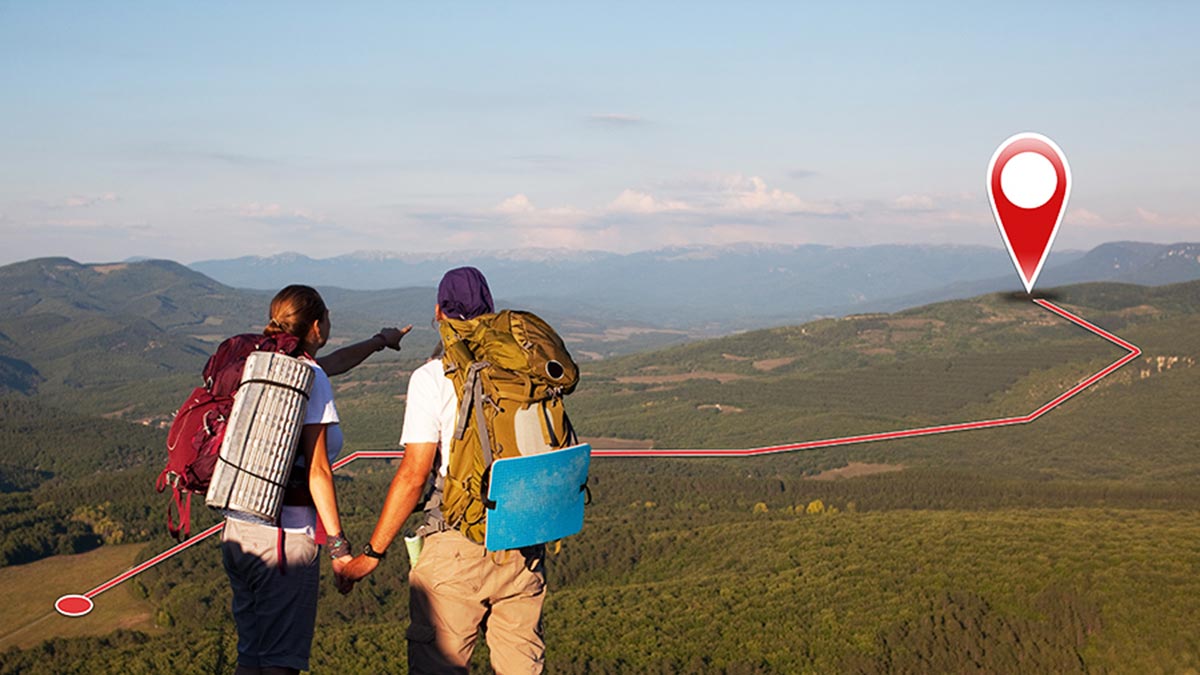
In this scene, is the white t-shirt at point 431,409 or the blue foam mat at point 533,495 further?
the white t-shirt at point 431,409

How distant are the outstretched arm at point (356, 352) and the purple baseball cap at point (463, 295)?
106 cm

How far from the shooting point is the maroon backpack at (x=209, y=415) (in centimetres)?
519

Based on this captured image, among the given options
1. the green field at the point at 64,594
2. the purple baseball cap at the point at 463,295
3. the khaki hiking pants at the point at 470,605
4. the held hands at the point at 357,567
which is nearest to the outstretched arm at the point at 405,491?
the held hands at the point at 357,567

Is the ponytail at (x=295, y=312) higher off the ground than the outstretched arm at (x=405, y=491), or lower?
higher

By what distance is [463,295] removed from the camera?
5555mm

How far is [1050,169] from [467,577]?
8618 millimetres

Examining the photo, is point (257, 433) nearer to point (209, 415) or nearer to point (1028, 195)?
point (209, 415)

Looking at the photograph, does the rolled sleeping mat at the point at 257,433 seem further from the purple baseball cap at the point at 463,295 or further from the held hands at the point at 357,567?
the purple baseball cap at the point at 463,295

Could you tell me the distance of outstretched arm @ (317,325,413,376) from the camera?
6.54 m

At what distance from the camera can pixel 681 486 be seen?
3848 inches

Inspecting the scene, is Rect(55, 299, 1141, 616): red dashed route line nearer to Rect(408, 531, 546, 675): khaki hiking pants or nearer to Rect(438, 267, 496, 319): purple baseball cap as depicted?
Rect(408, 531, 546, 675): khaki hiking pants

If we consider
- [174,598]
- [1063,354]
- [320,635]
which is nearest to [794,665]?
[320,635]

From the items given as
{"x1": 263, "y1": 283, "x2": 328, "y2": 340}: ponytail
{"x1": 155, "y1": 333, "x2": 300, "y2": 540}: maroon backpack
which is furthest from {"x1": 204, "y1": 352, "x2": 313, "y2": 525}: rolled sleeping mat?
{"x1": 263, "y1": 283, "x2": 328, "y2": 340}: ponytail

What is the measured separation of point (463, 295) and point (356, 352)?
64.2 inches
